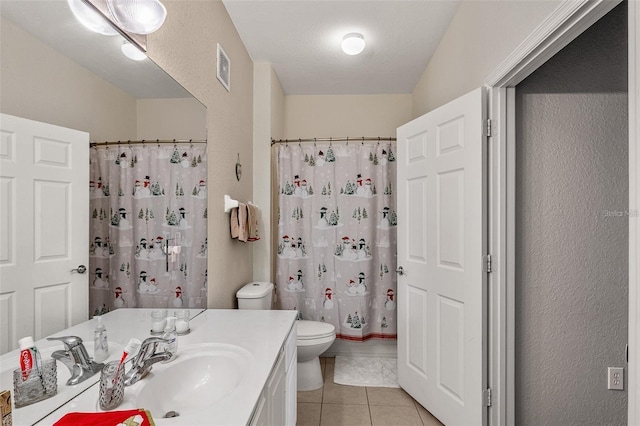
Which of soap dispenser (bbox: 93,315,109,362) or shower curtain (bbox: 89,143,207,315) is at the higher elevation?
shower curtain (bbox: 89,143,207,315)

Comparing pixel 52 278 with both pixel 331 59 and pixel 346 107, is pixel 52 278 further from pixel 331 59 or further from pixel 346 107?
pixel 346 107

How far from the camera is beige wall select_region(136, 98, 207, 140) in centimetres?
127

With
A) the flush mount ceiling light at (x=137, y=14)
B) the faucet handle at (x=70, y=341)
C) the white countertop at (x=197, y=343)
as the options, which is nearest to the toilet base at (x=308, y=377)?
the white countertop at (x=197, y=343)

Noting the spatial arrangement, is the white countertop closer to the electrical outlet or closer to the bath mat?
the bath mat

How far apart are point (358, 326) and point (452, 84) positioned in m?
1.99

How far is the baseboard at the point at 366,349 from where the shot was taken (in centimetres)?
306

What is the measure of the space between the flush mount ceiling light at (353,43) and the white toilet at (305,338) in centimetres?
179

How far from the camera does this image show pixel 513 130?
1.69 m

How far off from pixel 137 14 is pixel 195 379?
4.17ft

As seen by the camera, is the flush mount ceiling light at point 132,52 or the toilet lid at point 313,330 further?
the toilet lid at point 313,330

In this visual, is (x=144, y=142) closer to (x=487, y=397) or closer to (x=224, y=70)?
(x=224, y=70)

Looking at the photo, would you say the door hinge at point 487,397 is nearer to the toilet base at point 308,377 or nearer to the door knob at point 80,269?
the toilet base at point 308,377

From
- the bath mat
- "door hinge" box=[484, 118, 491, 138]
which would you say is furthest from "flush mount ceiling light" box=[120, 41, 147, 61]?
the bath mat

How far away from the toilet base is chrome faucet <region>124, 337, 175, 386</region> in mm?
1586
